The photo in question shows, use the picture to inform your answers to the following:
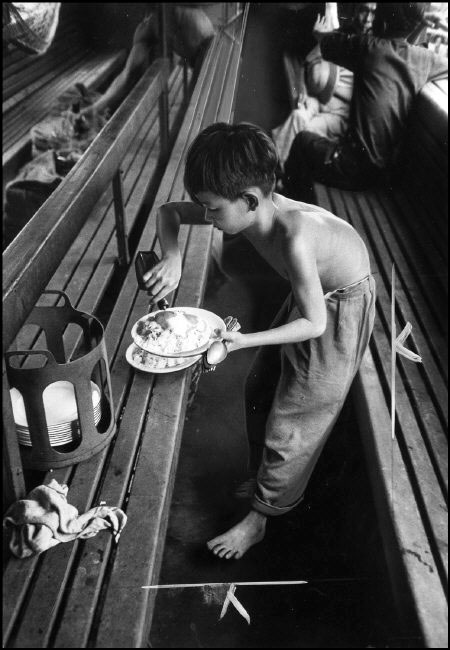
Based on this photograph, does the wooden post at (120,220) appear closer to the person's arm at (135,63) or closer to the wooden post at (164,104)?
the wooden post at (164,104)

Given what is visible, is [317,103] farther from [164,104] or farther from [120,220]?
[120,220]

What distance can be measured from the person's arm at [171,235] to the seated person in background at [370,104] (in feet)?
1.65

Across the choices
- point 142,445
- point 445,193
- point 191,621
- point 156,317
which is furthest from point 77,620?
point 445,193

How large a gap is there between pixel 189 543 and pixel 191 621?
981 millimetres

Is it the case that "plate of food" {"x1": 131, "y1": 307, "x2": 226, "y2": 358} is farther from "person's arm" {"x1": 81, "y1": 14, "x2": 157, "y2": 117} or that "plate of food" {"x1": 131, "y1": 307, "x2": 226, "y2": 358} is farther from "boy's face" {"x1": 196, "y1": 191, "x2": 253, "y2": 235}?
"person's arm" {"x1": 81, "y1": 14, "x2": 157, "y2": 117}

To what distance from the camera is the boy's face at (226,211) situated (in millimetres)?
1299

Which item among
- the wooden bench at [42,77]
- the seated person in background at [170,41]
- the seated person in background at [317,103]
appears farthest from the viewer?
the wooden bench at [42,77]

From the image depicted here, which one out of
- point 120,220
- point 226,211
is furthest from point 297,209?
point 120,220

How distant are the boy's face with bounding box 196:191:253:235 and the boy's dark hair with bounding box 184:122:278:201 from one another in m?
0.01

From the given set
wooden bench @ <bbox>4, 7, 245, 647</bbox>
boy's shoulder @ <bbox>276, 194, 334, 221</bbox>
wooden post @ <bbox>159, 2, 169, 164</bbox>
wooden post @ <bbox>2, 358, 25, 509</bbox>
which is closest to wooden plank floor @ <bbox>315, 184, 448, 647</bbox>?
boy's shoulder @ <bbox>276, 194, 334, 221</bbox>

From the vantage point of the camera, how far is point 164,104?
429 cm

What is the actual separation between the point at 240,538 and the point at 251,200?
109 centimetres

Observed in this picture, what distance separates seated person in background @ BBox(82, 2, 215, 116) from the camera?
4695 mm

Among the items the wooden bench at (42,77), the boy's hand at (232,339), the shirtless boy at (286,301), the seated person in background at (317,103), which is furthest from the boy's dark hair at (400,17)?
the wooden bench at (42,77)
